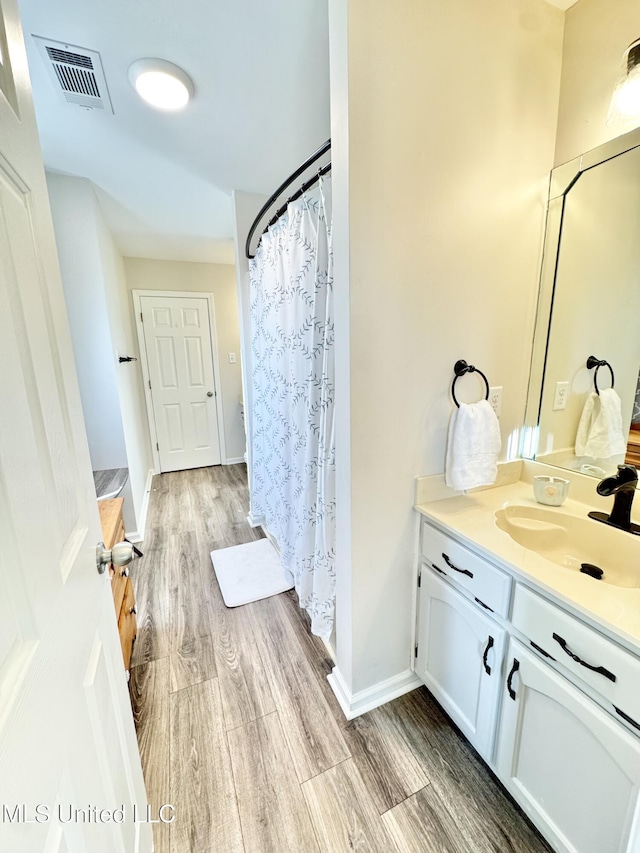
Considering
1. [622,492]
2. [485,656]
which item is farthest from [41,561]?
[622,492]

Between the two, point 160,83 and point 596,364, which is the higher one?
point 160,83

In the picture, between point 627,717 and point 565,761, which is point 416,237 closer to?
point 627,717

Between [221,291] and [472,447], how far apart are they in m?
3.75

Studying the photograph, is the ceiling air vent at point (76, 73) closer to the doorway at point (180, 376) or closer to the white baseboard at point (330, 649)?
the doorway at point (180, 376)

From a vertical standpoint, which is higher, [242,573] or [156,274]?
[156,274]

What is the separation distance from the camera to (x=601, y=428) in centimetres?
131

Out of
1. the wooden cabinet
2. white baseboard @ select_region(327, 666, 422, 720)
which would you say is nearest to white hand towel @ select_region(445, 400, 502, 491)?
white baseboard @ select_region(327, 666, 422, 720)

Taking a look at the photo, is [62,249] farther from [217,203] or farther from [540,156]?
[540,156]

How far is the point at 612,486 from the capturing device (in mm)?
1090

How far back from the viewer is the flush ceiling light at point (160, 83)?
4.36ft

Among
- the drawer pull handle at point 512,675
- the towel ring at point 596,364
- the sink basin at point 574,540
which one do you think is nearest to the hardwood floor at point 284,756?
the drawer pull handle at point 512,675

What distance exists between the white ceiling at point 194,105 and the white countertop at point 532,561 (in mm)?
1803

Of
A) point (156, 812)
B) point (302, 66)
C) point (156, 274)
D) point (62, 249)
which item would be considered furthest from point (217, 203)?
point (156, 812)

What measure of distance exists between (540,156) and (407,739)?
7.56 feet
